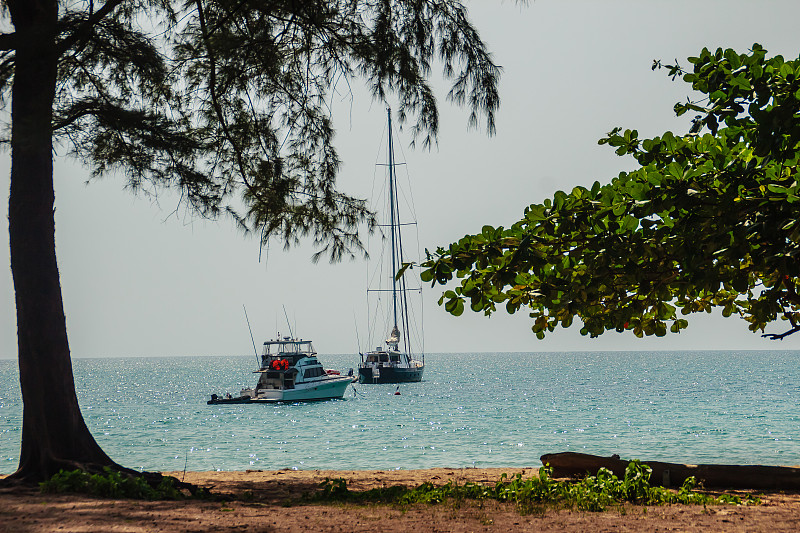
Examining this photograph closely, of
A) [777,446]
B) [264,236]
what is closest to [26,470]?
[264,236]

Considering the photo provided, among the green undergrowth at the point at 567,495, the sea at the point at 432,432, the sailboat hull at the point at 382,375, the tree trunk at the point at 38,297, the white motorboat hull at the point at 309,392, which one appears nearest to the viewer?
the green undergrowth at the point at 567,495

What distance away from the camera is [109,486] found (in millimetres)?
7539

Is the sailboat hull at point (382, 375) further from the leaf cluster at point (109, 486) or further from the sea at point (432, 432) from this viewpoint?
the leaf cluster at point (109, 486)

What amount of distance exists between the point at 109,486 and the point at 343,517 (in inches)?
108

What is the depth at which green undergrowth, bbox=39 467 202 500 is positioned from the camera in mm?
7520

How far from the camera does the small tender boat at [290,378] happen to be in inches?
1777

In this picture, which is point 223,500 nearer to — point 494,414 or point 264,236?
point 264,236

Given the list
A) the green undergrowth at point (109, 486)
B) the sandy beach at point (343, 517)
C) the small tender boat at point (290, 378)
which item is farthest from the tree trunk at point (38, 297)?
→ the small tender boat at point (290, 378)

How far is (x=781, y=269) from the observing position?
467cm

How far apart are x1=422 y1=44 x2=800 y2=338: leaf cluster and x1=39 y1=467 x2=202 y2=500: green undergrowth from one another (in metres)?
4.01

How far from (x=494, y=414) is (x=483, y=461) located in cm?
2111

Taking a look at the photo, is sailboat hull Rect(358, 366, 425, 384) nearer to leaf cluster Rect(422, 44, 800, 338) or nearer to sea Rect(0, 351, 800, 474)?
sea Rect(0, 351, 800, 474)

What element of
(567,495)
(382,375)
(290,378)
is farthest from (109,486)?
(382,375)

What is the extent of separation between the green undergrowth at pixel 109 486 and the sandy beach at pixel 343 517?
237 mm
